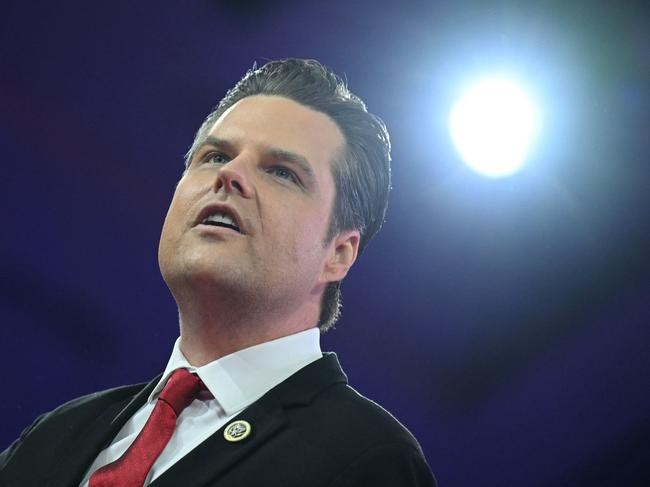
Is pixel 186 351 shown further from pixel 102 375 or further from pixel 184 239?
pixel 102 375

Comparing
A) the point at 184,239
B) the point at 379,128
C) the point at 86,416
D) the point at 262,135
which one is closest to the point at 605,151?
the point at 379,128

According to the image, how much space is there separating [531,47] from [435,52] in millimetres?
359

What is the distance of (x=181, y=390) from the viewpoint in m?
1.59

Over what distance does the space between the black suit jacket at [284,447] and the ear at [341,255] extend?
247mm

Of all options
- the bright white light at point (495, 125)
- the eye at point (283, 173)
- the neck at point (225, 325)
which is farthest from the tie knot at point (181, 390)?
the bright white light at point (495, 125)

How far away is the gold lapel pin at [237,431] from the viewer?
4.66 feet

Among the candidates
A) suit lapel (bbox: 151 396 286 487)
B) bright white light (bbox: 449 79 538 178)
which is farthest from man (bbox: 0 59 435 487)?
bright white light (bbox: 449 79 538 178)

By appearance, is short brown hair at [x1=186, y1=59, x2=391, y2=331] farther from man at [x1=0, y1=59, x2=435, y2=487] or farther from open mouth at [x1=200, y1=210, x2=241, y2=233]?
open mouth at [x1=200, y1=210, x2=241, y2=233]

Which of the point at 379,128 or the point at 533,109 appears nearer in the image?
the point at 379,128

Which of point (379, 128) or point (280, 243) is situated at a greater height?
point (379, 128)

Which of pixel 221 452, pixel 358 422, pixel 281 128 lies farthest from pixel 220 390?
pixel 281 128

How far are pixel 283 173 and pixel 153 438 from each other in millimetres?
683

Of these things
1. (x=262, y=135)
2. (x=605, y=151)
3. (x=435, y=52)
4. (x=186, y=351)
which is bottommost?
(x=186, y=351)

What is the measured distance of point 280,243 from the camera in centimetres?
167
